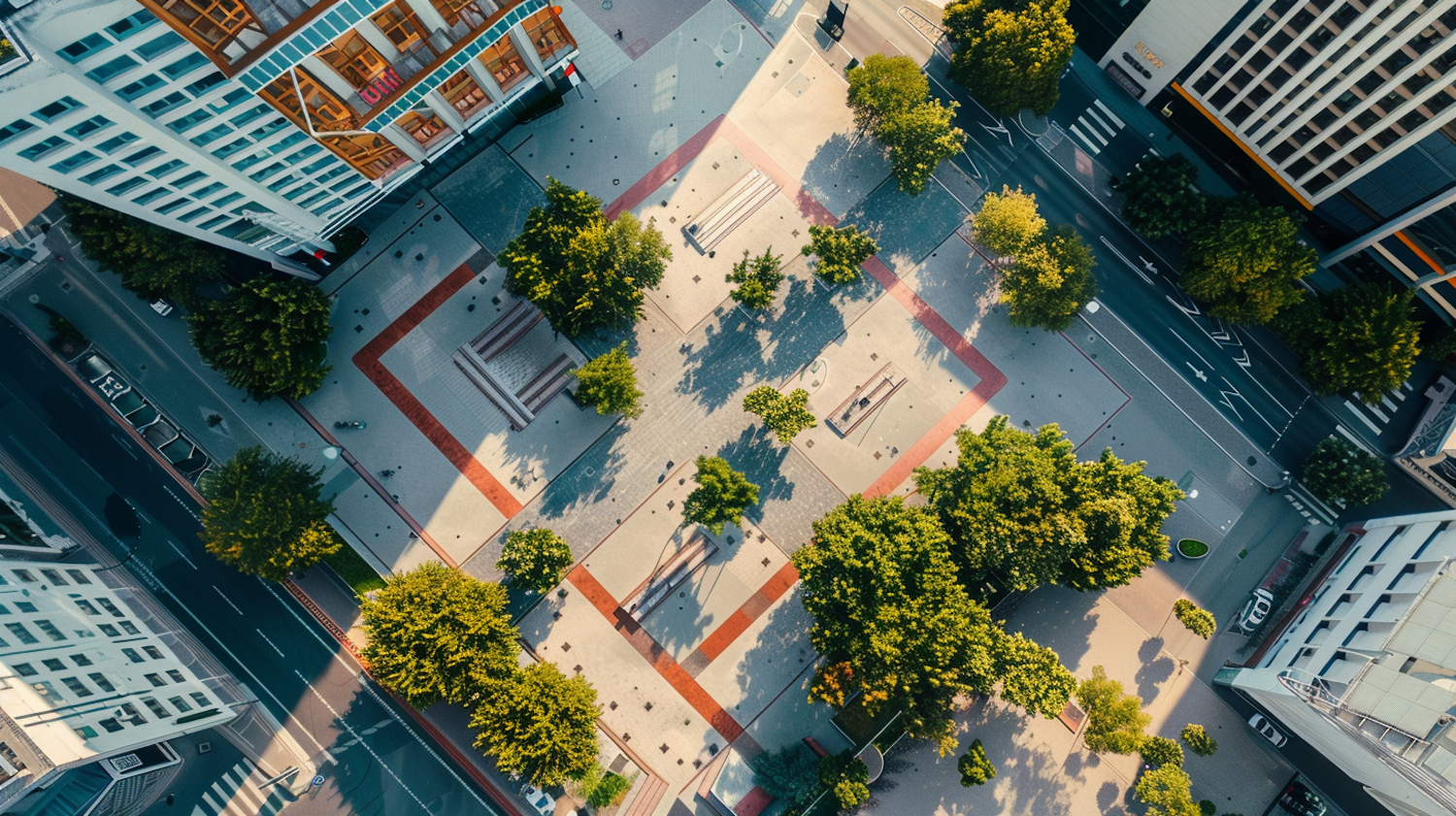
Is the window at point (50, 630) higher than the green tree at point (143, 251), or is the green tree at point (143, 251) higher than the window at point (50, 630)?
the green tree at point (143, 251)

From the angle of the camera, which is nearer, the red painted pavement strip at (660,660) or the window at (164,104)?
the window at (164,104)

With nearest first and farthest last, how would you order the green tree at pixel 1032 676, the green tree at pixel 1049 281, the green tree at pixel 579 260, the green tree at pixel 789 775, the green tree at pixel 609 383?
the green tree at pixel 1032 676, the green tree at pixel 579 260, the green tree at pixel 609 383, the green tree at pixel 789 775, the green tree at pixel 1049 281

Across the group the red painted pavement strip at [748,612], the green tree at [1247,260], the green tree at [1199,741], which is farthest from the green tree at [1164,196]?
the red painted pavement strip at [748,612]

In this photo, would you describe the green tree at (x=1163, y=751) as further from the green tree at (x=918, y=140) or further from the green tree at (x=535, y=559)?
the green tree at (x=535, y=559)

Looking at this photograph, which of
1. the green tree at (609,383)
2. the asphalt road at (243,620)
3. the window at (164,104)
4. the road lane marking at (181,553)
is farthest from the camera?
the road lane marking at (181,553)

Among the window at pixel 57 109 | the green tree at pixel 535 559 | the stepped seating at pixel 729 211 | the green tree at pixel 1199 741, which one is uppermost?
the stepped seating at pixel 729 211

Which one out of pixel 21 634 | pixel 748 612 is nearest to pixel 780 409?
pixel 748 612

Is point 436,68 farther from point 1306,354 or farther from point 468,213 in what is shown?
point 1306,354

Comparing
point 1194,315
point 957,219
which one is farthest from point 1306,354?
point 957,219
